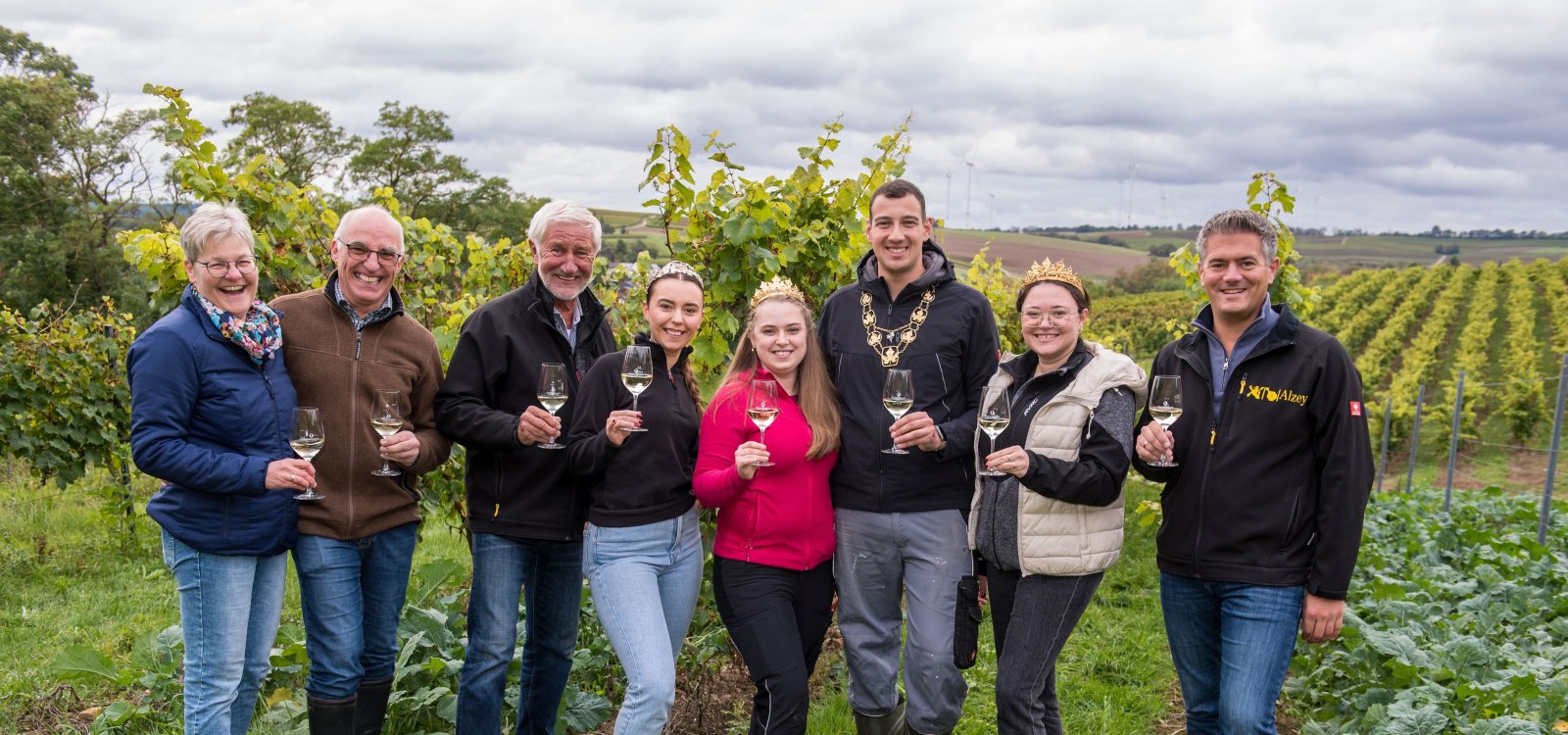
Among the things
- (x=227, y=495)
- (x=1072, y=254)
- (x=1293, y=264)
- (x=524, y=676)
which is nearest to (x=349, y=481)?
(x=227, y=495)

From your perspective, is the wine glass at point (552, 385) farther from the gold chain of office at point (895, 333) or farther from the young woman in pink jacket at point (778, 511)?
the gold chain of office at point (895, 333)

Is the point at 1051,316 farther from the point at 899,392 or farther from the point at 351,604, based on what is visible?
the point at 351,604

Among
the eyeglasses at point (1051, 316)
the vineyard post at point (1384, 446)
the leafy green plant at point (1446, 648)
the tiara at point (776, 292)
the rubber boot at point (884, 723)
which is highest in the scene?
the tiara at point (776, 292)

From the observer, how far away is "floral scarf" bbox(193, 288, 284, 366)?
306cm

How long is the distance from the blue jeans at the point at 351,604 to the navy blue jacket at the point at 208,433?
6.2 inches

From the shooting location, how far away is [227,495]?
3.06 metres

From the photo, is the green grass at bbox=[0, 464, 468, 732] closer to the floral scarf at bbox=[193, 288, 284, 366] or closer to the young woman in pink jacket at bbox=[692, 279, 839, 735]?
the floral scarf at bbox=[193, 288, 284, 366]

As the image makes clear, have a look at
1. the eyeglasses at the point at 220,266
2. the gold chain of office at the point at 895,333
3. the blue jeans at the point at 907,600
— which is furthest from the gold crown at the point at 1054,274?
the eyeglasses at the point at 220,266

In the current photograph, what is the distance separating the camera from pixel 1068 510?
3.30 m

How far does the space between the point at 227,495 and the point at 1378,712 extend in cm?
456

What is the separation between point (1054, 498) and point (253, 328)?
2653 millimetres

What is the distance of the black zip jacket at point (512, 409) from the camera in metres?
3.53

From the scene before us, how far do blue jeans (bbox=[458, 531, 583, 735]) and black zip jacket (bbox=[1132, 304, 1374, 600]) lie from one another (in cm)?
224

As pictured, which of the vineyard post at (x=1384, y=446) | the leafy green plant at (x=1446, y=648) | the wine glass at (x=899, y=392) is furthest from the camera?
the vineyard post at (x=1384, y=446)
